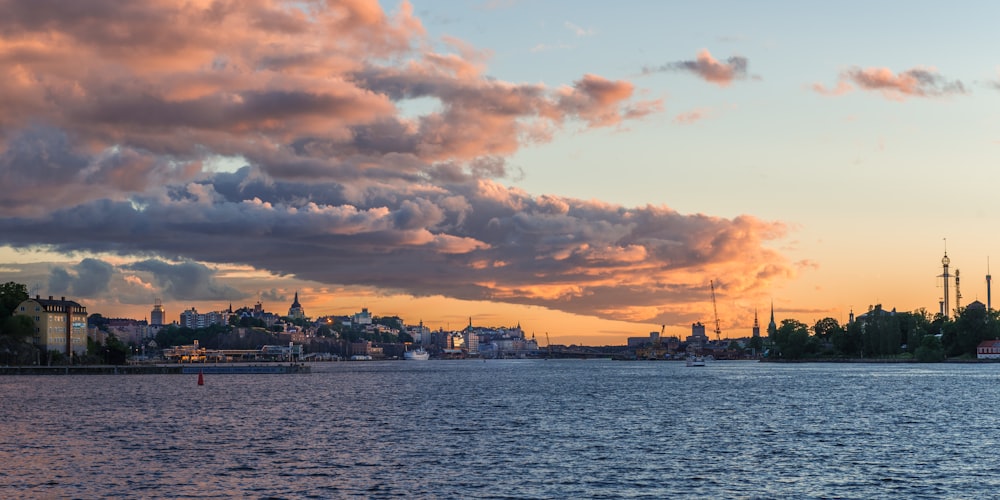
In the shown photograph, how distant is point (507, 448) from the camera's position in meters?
73.9

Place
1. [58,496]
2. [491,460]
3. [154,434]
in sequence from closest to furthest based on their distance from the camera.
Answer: [58,496]
[491,460]
[154,434]

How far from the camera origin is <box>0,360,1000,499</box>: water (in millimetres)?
55406

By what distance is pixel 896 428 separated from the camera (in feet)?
289

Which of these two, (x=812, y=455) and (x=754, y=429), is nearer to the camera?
(x=812, y=455)

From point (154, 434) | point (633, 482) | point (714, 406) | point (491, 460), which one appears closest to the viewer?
point (633, 482)

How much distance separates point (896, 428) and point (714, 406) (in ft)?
108

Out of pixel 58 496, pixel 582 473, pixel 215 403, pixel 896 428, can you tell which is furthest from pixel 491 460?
pixel 215 403

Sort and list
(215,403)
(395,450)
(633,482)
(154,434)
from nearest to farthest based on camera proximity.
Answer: (633,482) → (395,450) → (154,434) → (215,403)

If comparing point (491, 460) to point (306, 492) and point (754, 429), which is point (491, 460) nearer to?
point (306, 492)

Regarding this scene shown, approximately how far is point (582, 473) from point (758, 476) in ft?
33.1

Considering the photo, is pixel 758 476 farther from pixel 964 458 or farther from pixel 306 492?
pixel 306 492

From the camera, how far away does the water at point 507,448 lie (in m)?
55.4

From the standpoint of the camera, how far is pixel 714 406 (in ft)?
393

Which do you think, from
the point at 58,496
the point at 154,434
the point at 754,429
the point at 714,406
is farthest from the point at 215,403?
the point at 58,496
